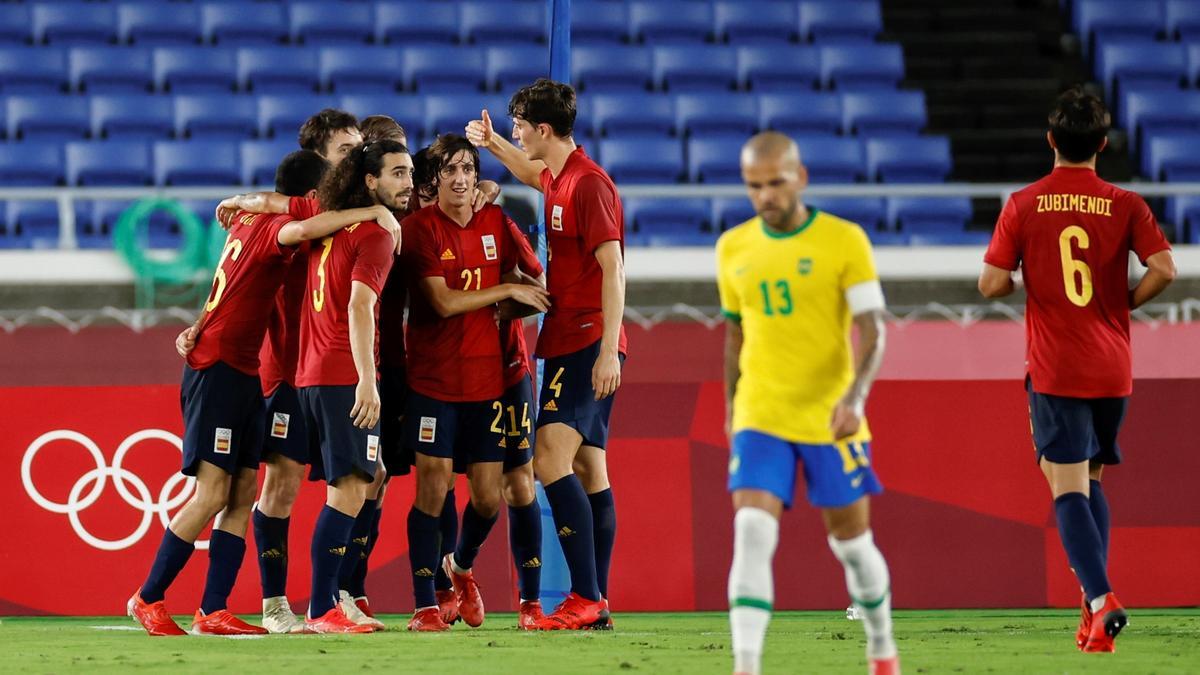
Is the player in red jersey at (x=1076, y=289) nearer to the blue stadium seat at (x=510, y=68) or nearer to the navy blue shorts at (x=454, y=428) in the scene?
the navy blue shorts at (x=454, y=428)

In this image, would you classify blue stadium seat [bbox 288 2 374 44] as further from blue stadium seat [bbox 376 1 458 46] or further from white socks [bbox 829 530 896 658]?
white socks [bbox 829 530 896 658]

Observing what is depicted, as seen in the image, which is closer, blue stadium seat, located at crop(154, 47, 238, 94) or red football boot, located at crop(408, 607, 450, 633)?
red football boot, located at crop(408, 607, 450, 633)

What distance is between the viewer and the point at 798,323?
4609 millimetres

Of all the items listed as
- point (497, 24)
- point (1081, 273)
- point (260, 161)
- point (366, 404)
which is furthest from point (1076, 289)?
point (497, 24)

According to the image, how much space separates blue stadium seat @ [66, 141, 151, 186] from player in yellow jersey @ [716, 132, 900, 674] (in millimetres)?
11165

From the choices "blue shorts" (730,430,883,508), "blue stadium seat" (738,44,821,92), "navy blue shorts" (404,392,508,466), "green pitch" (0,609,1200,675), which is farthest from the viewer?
"blue stadium seat" (738,44,821,92)

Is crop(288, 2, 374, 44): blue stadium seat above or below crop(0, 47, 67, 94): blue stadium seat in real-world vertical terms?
above

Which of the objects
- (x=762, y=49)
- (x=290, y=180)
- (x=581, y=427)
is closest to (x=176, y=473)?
(x=290, y=180)

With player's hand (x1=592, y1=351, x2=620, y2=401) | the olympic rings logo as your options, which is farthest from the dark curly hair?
the olympic rings logo

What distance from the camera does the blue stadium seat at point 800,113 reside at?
1551cm

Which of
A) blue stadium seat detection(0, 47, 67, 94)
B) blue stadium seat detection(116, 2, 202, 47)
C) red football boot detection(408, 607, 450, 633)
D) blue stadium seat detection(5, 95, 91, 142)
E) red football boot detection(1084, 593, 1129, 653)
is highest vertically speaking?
blue stadium seat detection(116, 2, 202, 47)

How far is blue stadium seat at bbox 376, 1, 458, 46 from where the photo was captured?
1678cm

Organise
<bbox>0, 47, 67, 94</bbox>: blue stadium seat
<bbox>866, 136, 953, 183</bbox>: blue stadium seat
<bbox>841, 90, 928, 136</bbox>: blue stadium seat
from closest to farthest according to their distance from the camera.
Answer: <bbox>866, 136, 953, 183</bbox>: blue stadium seat → <bbox>841, 90, 928, 136</bbox>: blue stadium seat → <bbox>0, 47, 67, 94</bbox>: blue stadium seat

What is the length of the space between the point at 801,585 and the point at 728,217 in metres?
6.15
